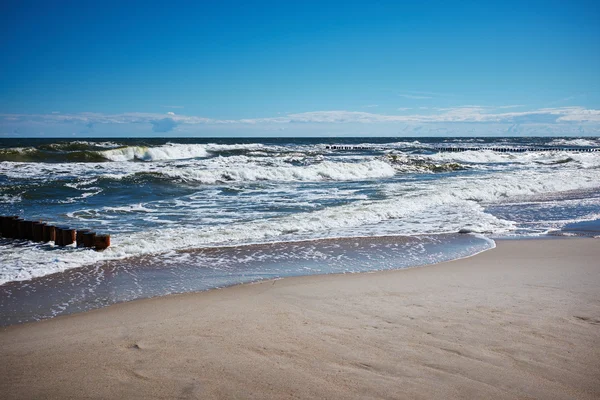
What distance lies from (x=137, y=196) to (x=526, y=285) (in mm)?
12910

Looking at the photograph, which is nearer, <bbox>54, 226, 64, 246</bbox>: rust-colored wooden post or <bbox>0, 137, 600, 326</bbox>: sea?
<bbox>0, 137, 600, 326</bbox>: sea

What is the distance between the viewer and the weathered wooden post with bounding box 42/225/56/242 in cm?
821

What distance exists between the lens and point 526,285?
540 cm

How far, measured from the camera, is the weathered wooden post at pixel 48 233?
821cm

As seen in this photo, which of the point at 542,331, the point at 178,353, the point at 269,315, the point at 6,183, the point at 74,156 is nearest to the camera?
the point at 178,353

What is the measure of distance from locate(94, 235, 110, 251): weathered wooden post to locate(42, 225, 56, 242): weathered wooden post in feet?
4.03

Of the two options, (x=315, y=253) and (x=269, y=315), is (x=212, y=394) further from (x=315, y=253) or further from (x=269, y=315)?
(x=315, y=253)

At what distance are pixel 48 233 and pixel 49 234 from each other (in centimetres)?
3

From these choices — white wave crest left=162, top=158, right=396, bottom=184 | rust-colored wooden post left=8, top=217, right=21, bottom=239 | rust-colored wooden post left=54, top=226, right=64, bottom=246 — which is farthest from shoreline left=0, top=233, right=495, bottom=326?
white wave crest left=162, top=158, right=396, bottom=184

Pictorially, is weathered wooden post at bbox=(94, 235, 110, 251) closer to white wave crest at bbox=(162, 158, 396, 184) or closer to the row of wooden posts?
the row of wooden posts

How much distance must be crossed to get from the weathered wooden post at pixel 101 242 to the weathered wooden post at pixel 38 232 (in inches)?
60.5

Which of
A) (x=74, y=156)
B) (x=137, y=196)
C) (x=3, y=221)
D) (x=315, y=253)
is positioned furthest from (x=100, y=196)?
(x=74, y=156)

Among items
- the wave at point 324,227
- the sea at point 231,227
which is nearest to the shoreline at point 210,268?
the sea at point 231,227

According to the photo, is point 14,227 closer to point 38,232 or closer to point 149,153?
point 38,232
